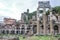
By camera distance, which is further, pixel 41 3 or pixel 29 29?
pixel 29 29

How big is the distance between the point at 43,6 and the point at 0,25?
16486 millimetres

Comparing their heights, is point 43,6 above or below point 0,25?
above

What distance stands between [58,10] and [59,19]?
11050 millimetres

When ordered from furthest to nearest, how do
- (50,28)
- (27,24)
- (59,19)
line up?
(27,24) → (59,19) → (50,28)

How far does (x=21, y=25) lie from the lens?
6175cm

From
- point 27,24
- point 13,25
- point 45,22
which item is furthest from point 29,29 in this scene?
point 45,22

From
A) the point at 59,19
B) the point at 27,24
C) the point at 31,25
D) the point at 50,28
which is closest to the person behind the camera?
the point at 50,28

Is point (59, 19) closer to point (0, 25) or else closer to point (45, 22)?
point (45, 22)

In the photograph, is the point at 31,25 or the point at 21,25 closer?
the point at 31,25

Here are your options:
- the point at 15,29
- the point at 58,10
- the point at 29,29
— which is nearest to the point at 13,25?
the point at 15,29

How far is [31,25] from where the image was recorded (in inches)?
2206

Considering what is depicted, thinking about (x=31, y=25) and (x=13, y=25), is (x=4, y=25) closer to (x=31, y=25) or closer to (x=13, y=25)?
(x=13, y=25)

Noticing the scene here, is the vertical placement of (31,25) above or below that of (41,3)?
below

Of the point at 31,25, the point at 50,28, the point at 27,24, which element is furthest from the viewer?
the point at 27,24
